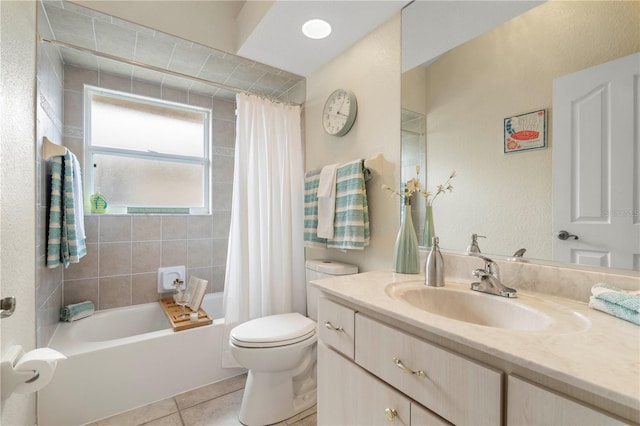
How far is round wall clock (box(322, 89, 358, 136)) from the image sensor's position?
1740mm

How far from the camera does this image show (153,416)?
158cm

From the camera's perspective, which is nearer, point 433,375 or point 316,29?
point 433,375

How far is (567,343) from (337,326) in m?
0.65

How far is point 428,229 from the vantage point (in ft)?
4.35

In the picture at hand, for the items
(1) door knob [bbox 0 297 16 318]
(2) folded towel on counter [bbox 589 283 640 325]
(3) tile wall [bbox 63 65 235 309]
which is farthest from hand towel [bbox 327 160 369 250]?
(3) tile wall [bbox 63 65 235 309]

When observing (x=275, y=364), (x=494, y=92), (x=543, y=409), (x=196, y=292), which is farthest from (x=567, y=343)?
(x=196, y=292)

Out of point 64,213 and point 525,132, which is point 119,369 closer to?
point 64,213

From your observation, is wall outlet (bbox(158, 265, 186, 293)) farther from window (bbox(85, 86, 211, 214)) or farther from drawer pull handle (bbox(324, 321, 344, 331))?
drawer pull handle (bbox(324, 321, 344, 331))

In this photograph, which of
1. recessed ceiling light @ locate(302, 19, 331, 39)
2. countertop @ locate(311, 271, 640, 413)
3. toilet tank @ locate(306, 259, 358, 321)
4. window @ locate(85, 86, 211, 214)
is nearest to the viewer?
countertop @ locate(311, 271, 640, 413)

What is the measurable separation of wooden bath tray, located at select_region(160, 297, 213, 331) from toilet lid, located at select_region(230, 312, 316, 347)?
452 mm

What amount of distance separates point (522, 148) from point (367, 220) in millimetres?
795

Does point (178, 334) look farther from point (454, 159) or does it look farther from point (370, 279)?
point (454, 159)

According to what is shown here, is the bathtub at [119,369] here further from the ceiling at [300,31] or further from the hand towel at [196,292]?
A: the ceiling at [300,31]

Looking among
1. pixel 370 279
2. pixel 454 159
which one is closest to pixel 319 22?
pixel 454 159
